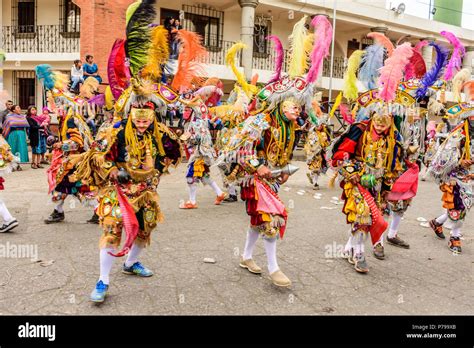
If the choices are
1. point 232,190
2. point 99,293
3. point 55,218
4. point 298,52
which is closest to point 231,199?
point 232,190

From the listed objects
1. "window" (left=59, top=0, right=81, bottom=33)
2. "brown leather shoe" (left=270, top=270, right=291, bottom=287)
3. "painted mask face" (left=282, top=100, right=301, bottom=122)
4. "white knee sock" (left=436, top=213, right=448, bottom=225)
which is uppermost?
"window" (left=59, top=0, right=81, bottom=33)

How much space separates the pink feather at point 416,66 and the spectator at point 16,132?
1097 cm

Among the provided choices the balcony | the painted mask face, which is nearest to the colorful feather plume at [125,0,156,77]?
the painted mask face

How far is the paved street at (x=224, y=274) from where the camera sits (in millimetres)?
3863

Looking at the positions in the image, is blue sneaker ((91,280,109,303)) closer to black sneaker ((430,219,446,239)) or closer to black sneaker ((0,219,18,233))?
black sneaker ((0,219,18,233))

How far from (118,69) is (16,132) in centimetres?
976

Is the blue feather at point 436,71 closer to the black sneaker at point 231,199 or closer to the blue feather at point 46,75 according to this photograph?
the black sneaker at point 231,199

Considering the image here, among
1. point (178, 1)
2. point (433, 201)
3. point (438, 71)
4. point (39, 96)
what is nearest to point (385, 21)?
point (178, 1)

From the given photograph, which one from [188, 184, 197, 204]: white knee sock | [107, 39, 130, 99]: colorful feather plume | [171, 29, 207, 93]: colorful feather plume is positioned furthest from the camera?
[188, 184, 197, 204]: white knee sock

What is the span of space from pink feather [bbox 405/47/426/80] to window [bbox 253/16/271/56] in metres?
15.5

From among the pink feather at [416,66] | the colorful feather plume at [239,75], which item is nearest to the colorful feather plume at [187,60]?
the colorful feather plume at [239,75]

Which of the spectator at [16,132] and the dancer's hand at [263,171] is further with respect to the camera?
the spectator at [16,132]

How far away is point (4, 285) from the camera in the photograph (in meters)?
4.11

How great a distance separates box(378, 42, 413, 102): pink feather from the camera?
4.58 meters
